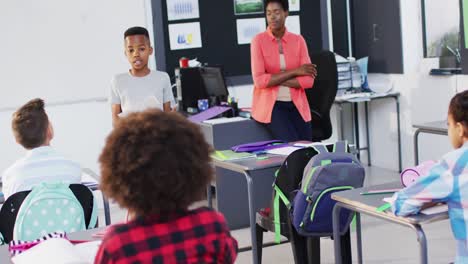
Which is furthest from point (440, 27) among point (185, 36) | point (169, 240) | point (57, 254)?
point (169, 240)

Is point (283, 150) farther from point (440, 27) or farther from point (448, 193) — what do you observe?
point (440, 27)

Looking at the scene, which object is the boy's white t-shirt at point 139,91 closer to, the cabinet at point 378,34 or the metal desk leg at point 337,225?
the metal desk leg at point 337,225

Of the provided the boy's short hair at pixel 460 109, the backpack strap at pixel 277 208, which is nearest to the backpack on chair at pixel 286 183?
the backpack strap at pixel 277 208

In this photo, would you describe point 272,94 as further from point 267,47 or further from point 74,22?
point 74,22

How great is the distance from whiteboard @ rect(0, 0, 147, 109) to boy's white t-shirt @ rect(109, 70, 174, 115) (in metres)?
2.01

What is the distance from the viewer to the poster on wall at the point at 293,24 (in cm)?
685

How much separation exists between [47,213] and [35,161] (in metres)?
0.39

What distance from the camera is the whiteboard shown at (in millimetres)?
5750

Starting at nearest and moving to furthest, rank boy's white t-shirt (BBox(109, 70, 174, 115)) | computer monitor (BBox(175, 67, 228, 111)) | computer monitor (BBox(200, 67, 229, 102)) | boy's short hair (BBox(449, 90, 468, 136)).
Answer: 1. boy's short hair (BBox(449, 90, 468, 136))
2. boy's white t-shirt (BBox(109, 70, 174, 115))
3. computer monitor (BBox(200, 67, 229, 102))
4. computer monitor (BBox(175, 67, 228, 111))

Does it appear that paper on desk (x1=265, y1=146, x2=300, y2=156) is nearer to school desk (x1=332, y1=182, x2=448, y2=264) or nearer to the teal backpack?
school desk (x1=332, y1=182, x2=448, y2=264)

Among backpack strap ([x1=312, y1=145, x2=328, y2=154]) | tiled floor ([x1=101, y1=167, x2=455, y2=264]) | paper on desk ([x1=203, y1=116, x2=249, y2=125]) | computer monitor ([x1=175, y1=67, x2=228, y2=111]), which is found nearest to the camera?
backpack strap ([x1=312, y1=145, x2=328, y2=154])

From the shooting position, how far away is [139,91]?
4.00 m

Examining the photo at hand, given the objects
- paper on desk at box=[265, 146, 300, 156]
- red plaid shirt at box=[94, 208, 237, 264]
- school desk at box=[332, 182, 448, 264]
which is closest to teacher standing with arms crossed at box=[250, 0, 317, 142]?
paper on desk at box=[265, 146, 300, 156]

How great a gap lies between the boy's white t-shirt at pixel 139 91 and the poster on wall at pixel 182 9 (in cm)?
244
